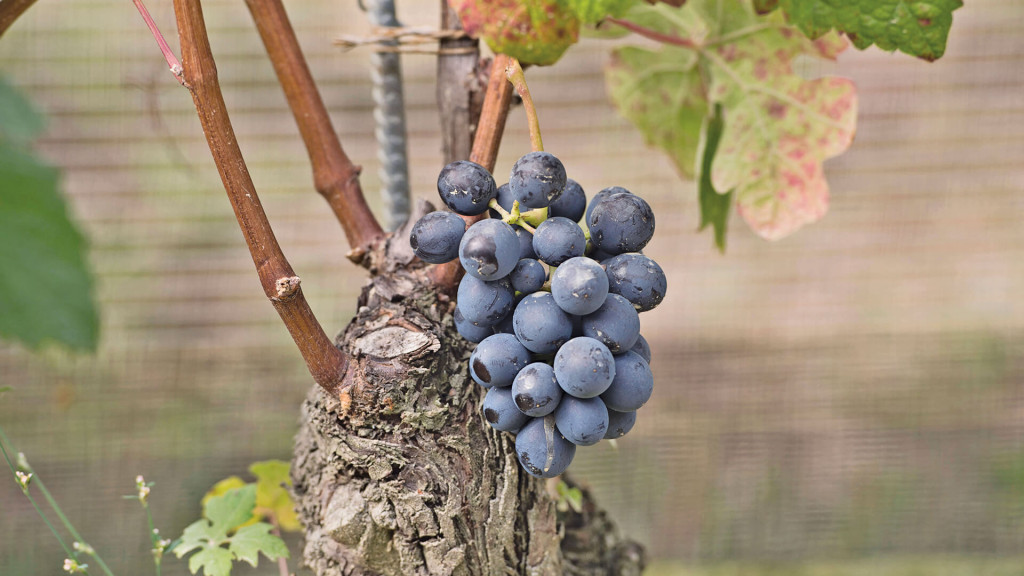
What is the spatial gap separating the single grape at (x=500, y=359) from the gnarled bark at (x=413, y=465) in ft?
0.29

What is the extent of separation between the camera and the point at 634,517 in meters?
1.93

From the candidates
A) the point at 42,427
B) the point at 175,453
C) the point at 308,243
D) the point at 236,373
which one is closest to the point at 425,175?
the point at 308,243

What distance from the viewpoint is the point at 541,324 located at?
423 mm

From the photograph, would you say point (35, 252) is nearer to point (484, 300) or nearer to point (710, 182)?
point (484, 300)

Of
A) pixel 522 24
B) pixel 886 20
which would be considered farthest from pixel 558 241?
pixel 886 20

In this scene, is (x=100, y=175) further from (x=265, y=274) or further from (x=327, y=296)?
(x=265, y=274)

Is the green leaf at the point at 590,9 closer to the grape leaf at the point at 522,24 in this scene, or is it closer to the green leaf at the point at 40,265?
the grape leaf at the point at 522,24

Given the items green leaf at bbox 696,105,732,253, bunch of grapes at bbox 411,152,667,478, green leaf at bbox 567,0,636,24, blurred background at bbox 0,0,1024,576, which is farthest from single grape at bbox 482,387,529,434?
blurred background at bbox 0,0,1024,576

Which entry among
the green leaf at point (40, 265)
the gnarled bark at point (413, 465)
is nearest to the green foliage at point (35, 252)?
the green leaf at point (40, 265)

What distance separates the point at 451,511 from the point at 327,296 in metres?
1.57

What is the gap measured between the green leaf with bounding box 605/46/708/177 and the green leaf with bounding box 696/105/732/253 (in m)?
0.03

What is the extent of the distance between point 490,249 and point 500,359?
7 cm

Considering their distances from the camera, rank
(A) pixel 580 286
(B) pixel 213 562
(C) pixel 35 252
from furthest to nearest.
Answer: (B) pixel 213 562
(C) pixel 35 252
(A) pixel 580 286

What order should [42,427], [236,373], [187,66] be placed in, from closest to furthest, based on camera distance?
[187,66], [42,427], [236,373]
